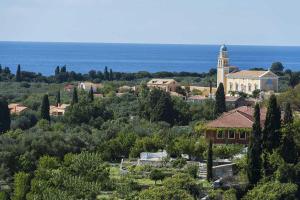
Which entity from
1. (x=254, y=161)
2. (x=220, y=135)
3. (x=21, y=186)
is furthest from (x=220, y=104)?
(x=21, y=186)

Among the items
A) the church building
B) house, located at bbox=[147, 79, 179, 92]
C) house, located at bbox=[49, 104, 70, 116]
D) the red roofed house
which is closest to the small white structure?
the red roofed house

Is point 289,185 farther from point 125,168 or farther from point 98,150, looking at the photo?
point 98,150

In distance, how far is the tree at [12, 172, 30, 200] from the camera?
2722cm

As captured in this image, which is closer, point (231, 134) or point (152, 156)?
point (152, 156)

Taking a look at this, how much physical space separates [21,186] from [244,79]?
151 ft

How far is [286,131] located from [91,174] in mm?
8313

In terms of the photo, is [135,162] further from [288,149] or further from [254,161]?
[288,149]

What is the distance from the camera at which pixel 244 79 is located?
235 ft

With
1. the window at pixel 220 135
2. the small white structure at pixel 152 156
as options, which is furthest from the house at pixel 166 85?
the small white structure at pixel 152 156

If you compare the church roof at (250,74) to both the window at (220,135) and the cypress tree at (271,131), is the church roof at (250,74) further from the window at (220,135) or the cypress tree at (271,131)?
the cypress tree at (271,131)

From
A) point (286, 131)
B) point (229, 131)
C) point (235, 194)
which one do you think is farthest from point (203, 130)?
point (235, 194)

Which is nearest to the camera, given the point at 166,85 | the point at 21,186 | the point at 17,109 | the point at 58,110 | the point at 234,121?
the point at 21,186

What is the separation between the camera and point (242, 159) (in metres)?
32.2

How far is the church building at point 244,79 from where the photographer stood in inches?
2766
